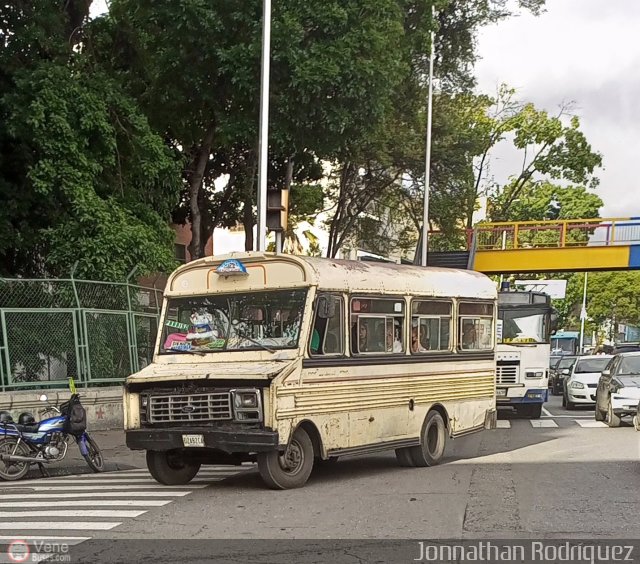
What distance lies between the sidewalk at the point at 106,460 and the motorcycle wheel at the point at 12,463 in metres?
0.39

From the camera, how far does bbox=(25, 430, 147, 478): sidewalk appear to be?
44.8ft

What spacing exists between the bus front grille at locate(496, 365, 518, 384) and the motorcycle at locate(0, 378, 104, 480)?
42.3 feet

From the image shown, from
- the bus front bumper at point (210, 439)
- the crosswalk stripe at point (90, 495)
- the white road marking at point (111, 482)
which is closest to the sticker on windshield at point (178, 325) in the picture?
the bus front bumper at point (210, 439)

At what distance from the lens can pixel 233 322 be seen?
38.6 feet

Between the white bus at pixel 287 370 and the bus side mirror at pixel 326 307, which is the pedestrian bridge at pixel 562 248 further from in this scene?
the bus side mirror at pixel 326 307

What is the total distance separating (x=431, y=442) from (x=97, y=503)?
555cm

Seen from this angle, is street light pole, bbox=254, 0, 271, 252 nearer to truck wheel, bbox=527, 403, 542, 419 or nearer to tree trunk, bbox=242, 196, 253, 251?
truck wheel, bbox=527, 403, 542, 419

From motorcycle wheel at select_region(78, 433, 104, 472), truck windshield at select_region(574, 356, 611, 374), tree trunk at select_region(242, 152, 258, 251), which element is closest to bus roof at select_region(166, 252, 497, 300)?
motorcycle wheel at select_region(78, 433, 104, 472)

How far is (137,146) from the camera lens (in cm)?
2052

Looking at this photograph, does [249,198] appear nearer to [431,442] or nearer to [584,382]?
[584,382]

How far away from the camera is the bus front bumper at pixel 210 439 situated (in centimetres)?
1045

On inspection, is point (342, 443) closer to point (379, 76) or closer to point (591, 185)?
point (379, 76)

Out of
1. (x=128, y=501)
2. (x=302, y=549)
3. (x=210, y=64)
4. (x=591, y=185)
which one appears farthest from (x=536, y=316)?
(x=591, y=185)

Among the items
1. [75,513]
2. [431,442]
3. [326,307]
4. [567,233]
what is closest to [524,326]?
[431,442]
